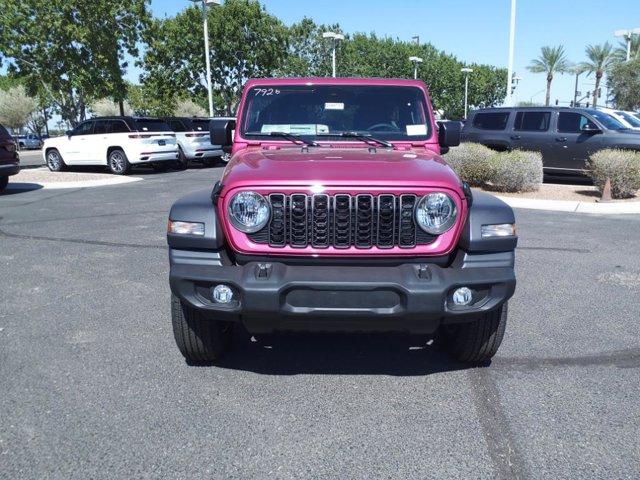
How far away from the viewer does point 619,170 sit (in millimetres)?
11242

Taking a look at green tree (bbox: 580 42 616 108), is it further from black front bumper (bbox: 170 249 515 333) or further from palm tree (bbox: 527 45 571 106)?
black front bumper (bbox: 170 249 515 333)

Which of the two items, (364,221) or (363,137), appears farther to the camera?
(363,137)

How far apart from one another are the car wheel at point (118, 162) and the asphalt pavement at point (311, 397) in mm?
11829

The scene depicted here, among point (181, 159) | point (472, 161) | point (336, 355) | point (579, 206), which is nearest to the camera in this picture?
point (336, 355)

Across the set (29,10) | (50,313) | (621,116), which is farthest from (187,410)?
(29,10)

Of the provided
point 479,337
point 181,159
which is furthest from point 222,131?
point 181,159

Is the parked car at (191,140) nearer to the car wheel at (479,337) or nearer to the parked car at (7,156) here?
the parked car at (7,156)

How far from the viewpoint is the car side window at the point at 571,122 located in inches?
527

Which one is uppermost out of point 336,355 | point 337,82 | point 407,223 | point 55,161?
point 337,82

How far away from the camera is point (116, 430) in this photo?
2971mm

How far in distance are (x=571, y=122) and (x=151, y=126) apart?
1186 cm

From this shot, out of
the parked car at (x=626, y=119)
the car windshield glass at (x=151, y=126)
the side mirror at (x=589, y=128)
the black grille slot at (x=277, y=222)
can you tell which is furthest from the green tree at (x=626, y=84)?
the black grille slot at (x=277, y=222)

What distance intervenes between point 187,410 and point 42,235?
19.5ft

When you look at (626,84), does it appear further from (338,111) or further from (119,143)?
(338,111)
